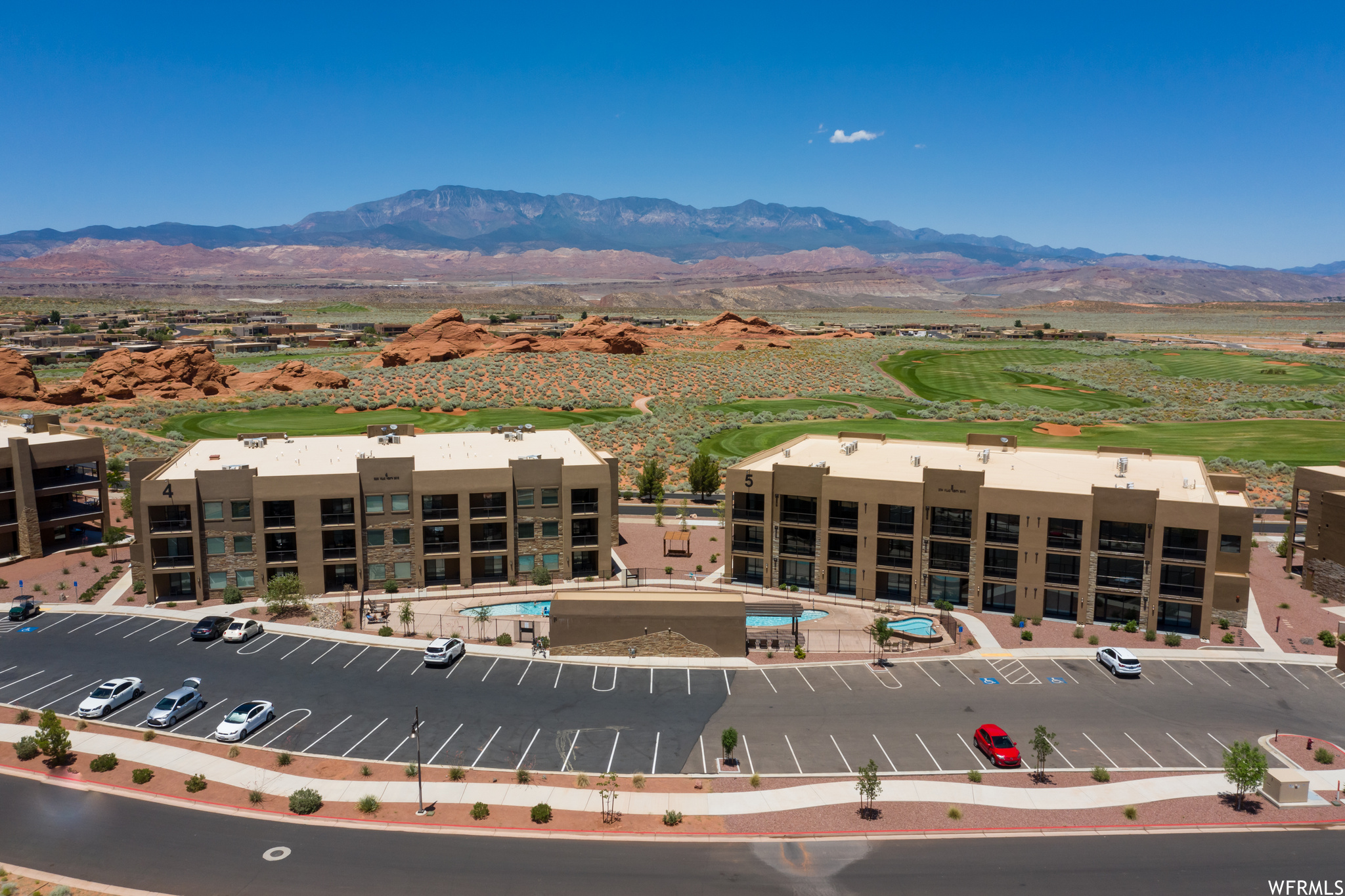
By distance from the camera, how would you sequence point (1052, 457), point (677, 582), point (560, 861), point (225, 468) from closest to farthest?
point (560, 861), point (225, 468), point (677, 582), point (1052, 457)

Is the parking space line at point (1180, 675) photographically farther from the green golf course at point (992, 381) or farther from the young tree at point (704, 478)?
the green golf course at point (992, 381)

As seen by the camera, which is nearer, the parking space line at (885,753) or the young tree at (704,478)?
the parking space line at (885,753)

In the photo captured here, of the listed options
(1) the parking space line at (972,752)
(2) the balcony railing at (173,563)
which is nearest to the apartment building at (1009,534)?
(1) the parking space line at (972,752)

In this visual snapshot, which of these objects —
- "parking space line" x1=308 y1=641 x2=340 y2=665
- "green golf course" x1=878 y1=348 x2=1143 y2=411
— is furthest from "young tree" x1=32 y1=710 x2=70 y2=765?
"green golf course" x1=878 y1=348 x2=1143 y2=411

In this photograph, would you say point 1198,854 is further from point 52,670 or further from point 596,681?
point 52,670

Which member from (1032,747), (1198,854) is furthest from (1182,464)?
(1198,854)

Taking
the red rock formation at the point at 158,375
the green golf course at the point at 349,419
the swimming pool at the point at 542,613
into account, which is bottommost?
the swimming pool at the point at 542,613
